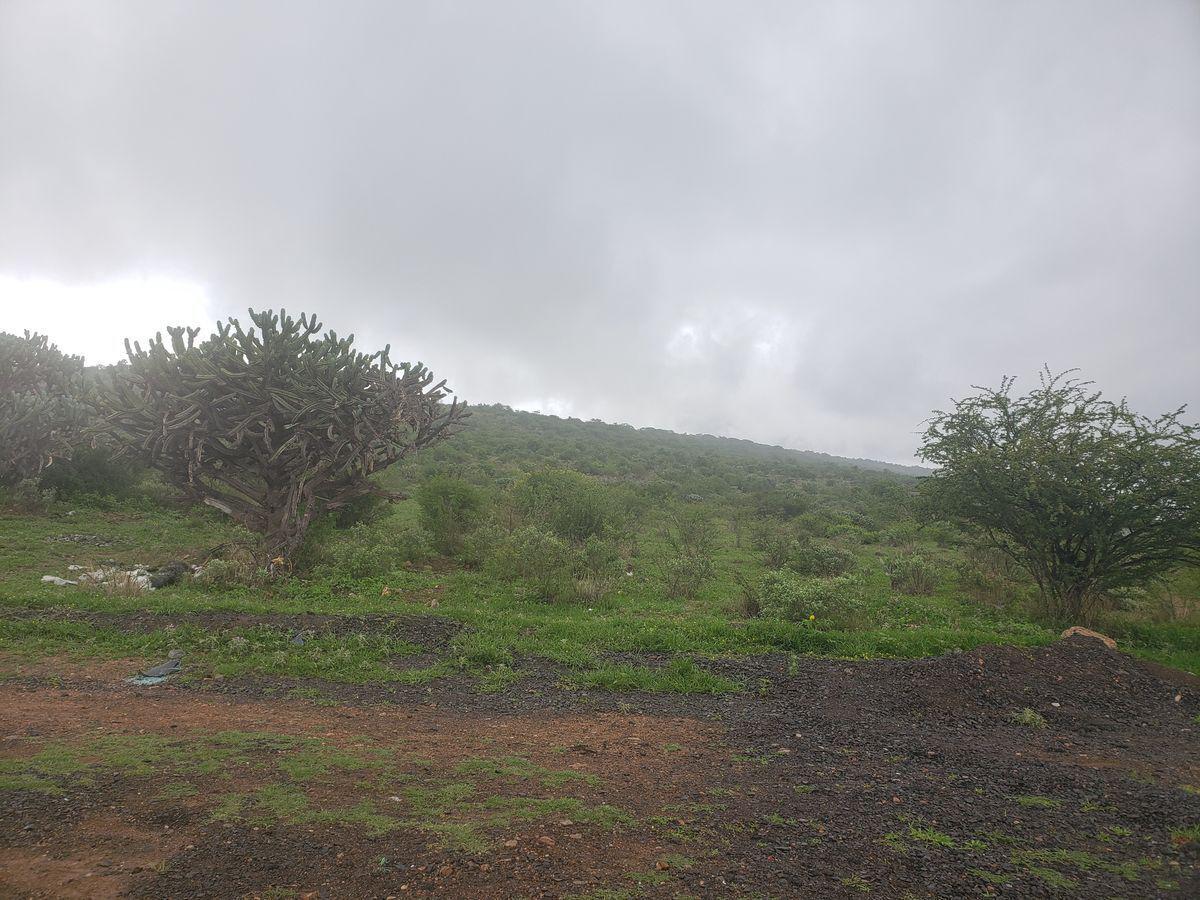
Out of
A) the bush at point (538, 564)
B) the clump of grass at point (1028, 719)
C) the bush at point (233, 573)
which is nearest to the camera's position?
the clump of grass at point (1028, 719)

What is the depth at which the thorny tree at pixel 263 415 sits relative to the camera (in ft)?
42.7

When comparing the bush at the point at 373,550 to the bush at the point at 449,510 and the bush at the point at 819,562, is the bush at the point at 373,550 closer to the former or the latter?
the bush at the point at 449,510

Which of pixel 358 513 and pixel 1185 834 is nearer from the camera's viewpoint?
pixel 1185 834

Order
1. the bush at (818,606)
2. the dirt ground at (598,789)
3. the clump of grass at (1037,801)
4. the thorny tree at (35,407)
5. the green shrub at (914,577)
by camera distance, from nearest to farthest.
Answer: the dirt ground at (598,789) → the clump of grass at (1037,801) → the bush at (818,606) → the green shrub at (914,577) → the thorny tree at (35,407)

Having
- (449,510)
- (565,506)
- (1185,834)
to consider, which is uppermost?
(565,506)

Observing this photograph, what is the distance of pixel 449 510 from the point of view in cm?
1667

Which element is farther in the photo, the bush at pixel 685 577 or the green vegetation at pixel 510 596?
the bush at pixel 685 577

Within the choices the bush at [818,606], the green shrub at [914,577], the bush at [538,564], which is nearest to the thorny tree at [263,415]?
the bush at [538,564]

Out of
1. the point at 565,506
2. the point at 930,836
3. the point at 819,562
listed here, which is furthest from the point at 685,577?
the point at 930,836

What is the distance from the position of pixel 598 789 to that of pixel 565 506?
13.3 m

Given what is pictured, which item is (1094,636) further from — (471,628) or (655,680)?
(471,628)

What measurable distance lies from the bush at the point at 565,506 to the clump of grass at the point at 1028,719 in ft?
37.4

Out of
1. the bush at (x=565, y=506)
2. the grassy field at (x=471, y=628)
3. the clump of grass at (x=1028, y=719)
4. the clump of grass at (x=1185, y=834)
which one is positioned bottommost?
the grassy field at (x=471, y=628)

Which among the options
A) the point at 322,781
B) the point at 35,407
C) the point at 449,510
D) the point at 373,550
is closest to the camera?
the point at 322,781
